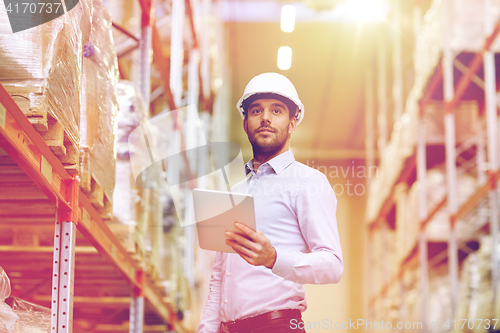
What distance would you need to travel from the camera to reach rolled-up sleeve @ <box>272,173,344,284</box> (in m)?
2.36

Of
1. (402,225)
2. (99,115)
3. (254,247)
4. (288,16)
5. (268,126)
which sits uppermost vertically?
(288,16)

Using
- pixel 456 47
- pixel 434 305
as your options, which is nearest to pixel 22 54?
pixel 456 47

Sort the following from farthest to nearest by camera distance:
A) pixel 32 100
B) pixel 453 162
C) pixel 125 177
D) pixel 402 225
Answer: pixel 402 225 < pixel 453 162 < pixel 125 177 < pixel 32 100

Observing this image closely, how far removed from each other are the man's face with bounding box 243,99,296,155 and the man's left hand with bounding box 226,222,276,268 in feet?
1.74

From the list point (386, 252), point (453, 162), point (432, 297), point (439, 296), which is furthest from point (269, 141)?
point (386, 252)

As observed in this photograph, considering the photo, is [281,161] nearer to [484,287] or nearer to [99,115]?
[99,115]

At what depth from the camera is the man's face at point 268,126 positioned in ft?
8.84

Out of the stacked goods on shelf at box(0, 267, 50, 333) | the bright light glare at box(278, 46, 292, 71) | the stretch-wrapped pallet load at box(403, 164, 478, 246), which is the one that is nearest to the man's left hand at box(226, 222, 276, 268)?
the stacked goods on shelf at box(0, 267, 50, 333)

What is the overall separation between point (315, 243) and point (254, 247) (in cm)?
33

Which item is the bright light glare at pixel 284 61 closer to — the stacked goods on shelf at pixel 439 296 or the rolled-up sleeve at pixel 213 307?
the stacked goods on shelf at pixel 439 296

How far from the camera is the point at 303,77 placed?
16.2 meters

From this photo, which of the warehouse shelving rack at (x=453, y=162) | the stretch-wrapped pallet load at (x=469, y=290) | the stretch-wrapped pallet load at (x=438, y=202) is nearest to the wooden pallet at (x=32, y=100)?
the warehouse shelving rack at (x=453, y=162)

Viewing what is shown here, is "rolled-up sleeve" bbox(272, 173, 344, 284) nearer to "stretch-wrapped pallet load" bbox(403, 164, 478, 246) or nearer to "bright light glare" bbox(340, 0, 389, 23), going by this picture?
"stretch-wrapped pallet load" bbox(403, 164, 478, 246)

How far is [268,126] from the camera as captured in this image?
268cm
